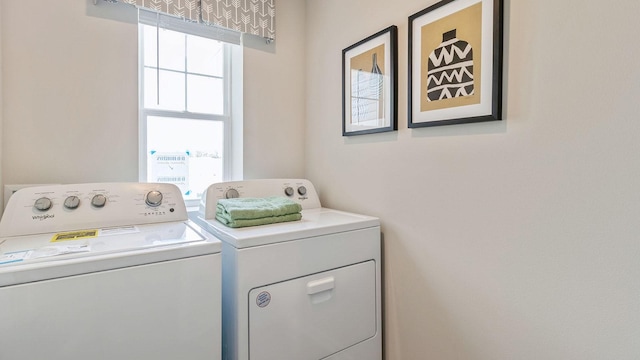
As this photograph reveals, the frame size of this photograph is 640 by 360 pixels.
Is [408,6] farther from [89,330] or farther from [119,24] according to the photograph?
[89,330]

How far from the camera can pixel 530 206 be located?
1.02 meters

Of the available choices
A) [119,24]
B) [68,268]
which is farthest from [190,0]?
[68,268]

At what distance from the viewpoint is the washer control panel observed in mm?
1603

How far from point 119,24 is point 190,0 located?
390 millimetres

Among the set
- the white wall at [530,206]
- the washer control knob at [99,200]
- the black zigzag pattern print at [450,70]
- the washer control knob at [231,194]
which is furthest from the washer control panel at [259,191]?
the black zigzag pattern print at [450,70]

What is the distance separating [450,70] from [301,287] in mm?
1063

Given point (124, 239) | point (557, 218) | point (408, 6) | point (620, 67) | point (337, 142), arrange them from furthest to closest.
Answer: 1. point (337, 142)
2. point (408, 6)
3. point (124, 239)
4. point (557, 218)
5. point (620, 67)

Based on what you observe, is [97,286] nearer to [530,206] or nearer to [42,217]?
[42,217]

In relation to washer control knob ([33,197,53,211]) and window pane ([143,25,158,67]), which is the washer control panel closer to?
washer control knob ([33,197,53,211])

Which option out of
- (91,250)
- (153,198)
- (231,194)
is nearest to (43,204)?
(153,198)

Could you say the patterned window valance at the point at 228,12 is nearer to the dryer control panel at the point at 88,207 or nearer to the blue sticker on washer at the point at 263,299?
the dryer control panel at the point at 88,207

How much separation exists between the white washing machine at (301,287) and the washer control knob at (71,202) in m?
0.51

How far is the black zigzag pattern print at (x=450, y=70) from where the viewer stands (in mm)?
1171

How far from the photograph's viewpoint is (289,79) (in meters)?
2.17
